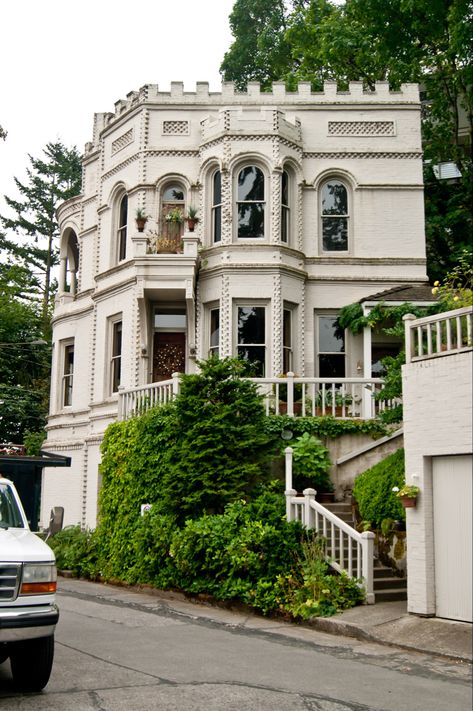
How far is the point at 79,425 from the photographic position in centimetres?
2341

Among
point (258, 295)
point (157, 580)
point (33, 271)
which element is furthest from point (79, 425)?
point (33, 271)

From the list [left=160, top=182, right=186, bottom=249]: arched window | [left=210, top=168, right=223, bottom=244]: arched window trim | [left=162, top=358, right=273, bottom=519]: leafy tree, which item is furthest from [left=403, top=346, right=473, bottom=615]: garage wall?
[left=160, top=182, right=186, bottom=249]: arched window

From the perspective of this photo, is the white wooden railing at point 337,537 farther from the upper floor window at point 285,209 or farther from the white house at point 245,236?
the upper floor window at point 285,209

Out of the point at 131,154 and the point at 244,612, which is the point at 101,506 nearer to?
the point at 244,612

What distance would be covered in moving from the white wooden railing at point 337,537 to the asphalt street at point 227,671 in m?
Answer: 1.48

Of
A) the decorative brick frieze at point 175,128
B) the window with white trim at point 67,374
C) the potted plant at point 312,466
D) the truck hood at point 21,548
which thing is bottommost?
the truck hood at point 21,548

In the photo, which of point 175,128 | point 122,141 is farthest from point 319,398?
point 122,141

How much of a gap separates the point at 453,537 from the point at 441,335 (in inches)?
113

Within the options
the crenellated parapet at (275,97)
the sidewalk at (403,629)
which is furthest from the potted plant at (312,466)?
the crenellated parapet at (275,97)

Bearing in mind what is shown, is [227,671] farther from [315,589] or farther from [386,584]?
[386,584]

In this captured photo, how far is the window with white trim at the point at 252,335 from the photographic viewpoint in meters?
20.3

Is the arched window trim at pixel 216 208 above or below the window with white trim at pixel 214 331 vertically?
above

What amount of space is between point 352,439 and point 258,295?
18.2 ft

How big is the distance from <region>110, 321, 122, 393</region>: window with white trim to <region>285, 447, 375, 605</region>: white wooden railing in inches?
352
